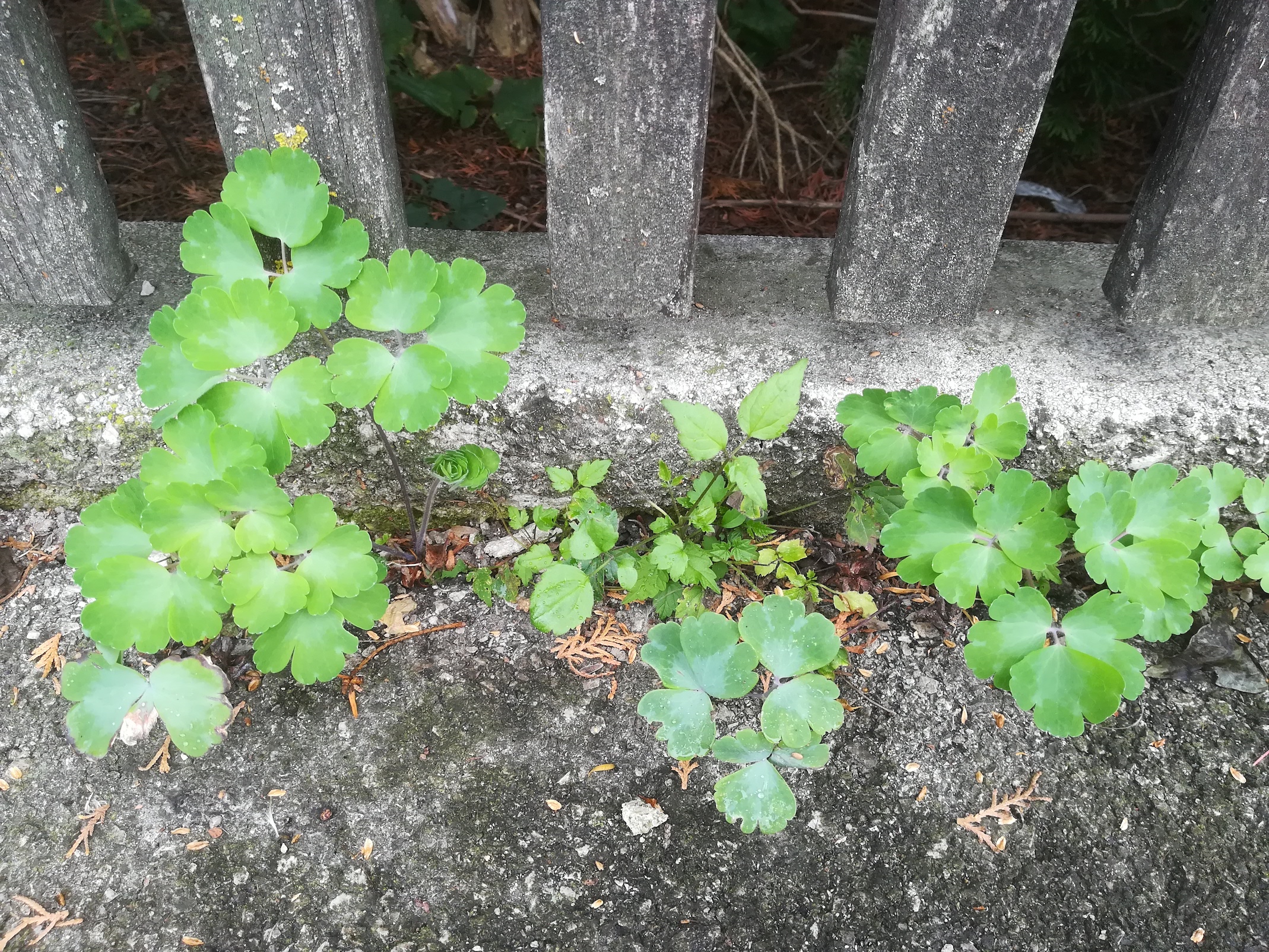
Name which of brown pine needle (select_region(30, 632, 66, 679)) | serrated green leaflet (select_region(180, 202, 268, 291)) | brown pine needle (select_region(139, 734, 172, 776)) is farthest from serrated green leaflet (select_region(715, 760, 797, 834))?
brown pine needle (select_region(30, 632, 66, 679))

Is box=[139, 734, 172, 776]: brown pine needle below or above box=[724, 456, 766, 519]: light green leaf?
below

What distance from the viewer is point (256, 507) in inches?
52.0

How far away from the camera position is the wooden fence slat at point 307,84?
1312 mm

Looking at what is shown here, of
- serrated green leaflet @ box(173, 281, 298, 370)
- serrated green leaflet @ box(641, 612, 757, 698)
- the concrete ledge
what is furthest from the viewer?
the concrete ledge

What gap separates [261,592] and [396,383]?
40cm

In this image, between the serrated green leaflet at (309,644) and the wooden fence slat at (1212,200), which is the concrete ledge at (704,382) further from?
the serrated green leaflet at (309,644)

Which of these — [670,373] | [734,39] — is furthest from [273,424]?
[734,39]

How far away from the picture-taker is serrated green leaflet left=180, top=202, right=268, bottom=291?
4.30 feet

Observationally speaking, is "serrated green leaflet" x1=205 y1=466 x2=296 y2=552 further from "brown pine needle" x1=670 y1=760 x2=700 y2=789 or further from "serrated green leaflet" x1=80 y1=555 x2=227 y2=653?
"brown pine needle" x1=670 y1=760 x2=700 y2=789

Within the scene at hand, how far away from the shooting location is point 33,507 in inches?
70.9

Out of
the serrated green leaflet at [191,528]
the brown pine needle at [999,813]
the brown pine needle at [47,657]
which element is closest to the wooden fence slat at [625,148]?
the serrated green leaflet at [191,528]

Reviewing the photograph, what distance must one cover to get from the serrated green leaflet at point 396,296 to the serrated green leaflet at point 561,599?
0.50 meters

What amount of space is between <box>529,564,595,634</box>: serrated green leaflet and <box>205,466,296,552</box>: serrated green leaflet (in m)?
0.44

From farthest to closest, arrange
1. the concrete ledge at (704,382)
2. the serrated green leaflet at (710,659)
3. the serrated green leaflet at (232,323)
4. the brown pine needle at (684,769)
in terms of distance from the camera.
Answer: the concrete ledge at (704,382) < the brown pine needle at (684,769) < the serrated green leaflet at (710,659) < the serrated green leaflet at (232,323)
